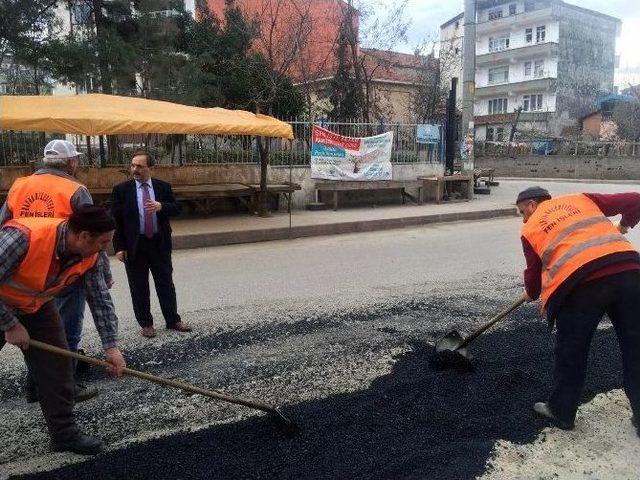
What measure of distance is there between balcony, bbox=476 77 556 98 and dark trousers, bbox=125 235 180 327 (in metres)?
46.9

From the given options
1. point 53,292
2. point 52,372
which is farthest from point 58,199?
point 52,372

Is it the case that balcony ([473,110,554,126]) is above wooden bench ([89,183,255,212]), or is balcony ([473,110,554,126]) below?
above

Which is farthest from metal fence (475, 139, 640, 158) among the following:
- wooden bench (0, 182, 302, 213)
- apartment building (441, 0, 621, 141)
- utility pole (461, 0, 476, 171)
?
wooden bench (0, 182, 302, 213)

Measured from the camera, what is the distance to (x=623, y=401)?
11.3 feet

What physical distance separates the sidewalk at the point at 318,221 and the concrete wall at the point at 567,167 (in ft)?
49.4

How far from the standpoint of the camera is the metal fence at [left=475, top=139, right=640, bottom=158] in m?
26.6

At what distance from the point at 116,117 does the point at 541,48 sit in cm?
4518

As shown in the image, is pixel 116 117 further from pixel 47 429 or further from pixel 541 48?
pixel 541 48

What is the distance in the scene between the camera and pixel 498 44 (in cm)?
5091

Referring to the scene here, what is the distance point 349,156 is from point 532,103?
39.2 m

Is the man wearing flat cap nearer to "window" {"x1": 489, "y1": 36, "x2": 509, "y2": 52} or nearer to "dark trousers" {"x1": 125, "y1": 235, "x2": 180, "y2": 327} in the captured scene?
"dark trousers" {"x1": 125, "y1": 235, "x2": 180, "y2": 327}

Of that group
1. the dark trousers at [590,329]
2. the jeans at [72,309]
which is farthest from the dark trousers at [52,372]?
the dark trousers at [590,329]

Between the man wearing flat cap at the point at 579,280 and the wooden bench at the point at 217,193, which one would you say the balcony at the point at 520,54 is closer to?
the wooden bench at the point at 217,193

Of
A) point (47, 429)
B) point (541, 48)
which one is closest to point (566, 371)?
point (47, 429)
